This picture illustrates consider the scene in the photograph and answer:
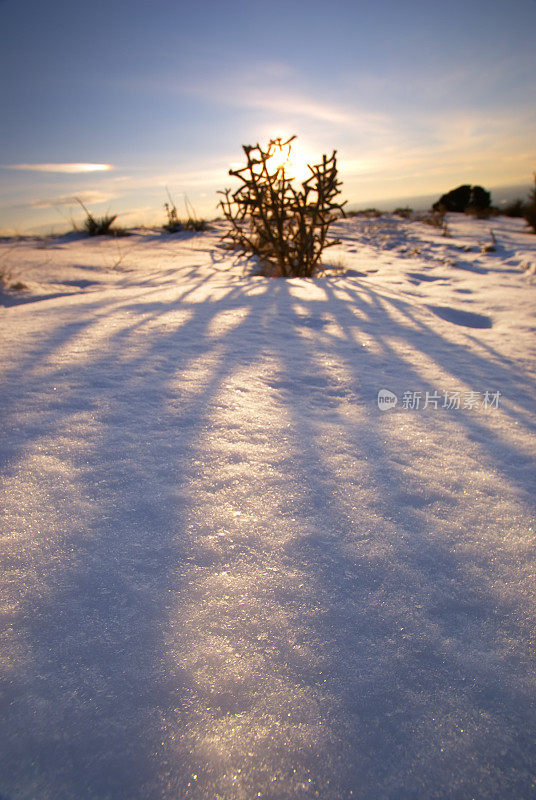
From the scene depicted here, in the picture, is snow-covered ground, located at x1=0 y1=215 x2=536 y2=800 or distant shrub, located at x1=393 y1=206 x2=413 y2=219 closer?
snow-covered ground, located at x1=0 y1=215 x2=536 y2=800

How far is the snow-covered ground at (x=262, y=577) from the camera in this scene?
46 centimetres

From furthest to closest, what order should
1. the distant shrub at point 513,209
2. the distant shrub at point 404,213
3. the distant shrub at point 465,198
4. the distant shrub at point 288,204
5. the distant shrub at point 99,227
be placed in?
1. the distant shrub at point 465,198
2. the distant shrub at point 404,213
3. the distant shrub at point 513,209
4. the distant shrub at point 99,227
5. the distant shrub at point 288,204

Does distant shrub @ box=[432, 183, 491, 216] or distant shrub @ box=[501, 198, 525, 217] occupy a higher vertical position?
distant shrub @ box=[432, 183, 491, 216]

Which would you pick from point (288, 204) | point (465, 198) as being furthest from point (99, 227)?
point (465, 198)

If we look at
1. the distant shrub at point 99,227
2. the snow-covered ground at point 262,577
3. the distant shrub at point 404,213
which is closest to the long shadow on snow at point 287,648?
the snow-covered ground at point 262,577

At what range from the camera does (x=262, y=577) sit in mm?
651

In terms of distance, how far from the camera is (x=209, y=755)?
1.51ft

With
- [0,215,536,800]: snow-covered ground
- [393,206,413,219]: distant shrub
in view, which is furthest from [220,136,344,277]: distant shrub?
[393,206,413,219]: distant shrub

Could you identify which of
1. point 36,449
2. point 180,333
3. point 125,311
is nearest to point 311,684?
point 36,449

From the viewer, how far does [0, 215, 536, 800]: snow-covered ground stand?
0.46 meters

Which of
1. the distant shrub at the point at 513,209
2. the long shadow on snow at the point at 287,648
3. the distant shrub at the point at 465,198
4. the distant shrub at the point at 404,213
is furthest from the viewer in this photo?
the distant shrub at the point at 465,198

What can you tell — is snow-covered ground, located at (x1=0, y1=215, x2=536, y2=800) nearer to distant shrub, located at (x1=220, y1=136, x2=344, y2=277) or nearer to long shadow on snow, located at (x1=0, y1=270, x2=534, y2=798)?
long shadow on snow, located at (x1=0, y1=270, x2=534, y2=798)

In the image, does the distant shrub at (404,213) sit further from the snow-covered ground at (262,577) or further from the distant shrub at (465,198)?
the snow-covered ground at (262,577)

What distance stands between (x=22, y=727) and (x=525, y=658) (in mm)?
658
